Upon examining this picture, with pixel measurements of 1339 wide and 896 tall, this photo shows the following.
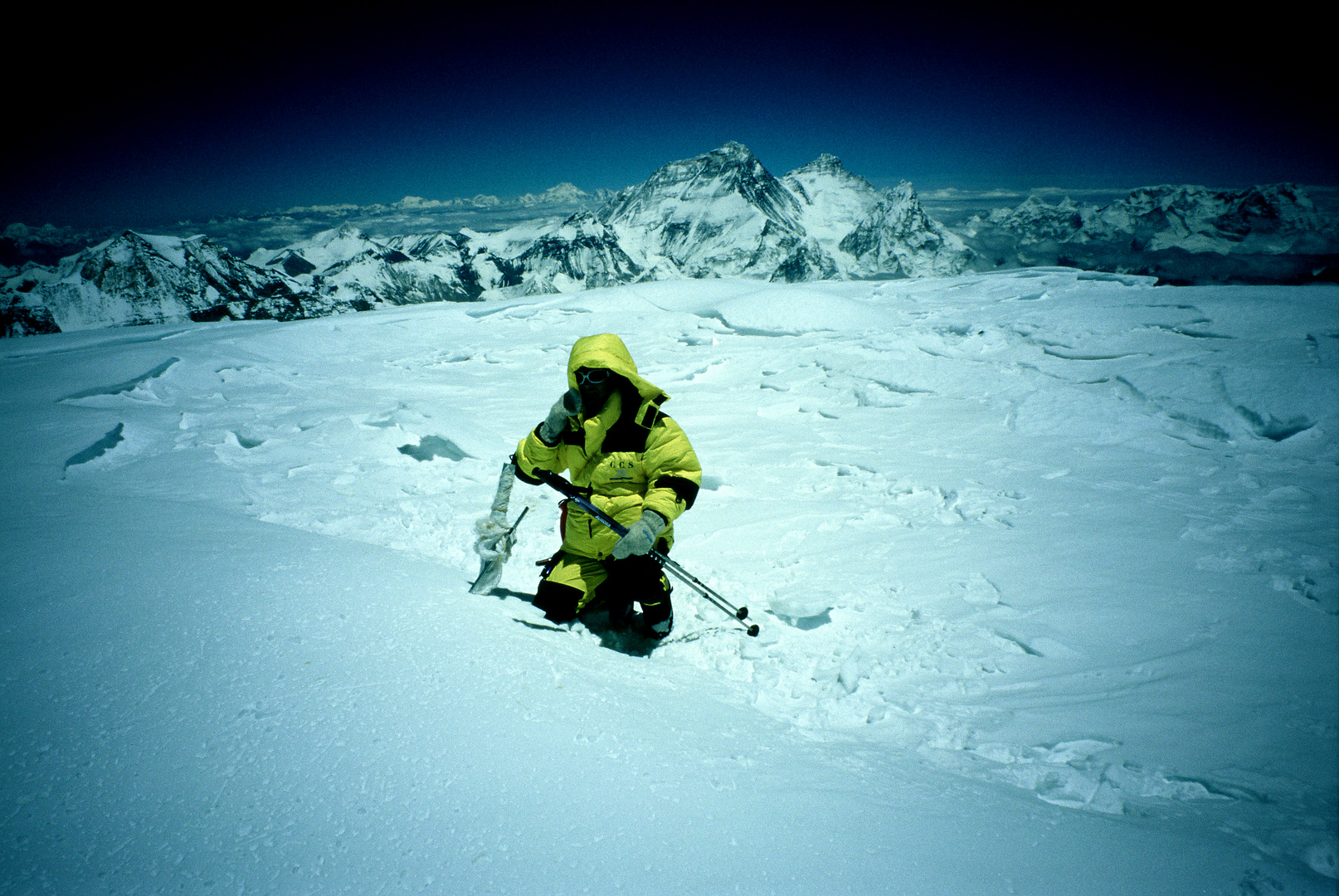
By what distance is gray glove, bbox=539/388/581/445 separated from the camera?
8.98 feet

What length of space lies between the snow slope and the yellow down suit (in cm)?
40

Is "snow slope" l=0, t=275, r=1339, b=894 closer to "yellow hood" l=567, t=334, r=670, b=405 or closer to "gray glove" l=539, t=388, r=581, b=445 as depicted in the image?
"gray glove" l=539, t=388, r=581, b=445

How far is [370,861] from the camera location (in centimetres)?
119

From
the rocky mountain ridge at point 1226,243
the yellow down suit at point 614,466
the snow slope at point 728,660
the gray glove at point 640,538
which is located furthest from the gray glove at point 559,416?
the rocky mountain ridge at point 1226,243

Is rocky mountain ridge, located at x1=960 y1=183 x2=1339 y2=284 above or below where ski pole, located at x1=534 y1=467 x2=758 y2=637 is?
above

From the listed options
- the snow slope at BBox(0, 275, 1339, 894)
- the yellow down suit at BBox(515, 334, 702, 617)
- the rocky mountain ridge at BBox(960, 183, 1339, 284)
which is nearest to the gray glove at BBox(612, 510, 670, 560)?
the yellow down suit at BBox(515, 334, 702, 617)

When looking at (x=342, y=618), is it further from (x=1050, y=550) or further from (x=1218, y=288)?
(x=1218, y=288)

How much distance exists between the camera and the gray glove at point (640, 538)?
8.53 ft

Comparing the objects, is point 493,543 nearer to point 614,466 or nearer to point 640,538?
point 614,466

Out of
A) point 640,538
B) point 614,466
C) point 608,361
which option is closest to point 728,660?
point 640,538

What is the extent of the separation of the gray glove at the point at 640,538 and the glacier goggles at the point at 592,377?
0.73 metres

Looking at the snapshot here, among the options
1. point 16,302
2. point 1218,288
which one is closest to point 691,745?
point 1218,288

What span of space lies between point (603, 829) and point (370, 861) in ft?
1.77

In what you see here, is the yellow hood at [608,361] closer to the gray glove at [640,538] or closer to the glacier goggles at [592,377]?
the glacier goggles at [592,377]
